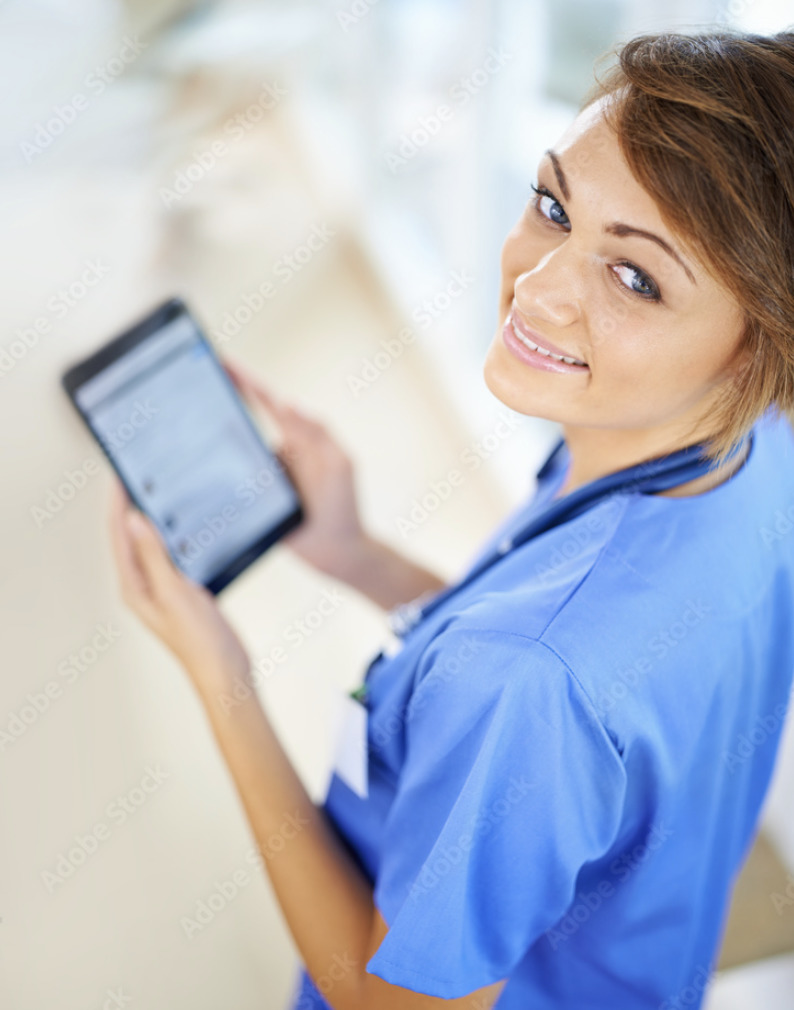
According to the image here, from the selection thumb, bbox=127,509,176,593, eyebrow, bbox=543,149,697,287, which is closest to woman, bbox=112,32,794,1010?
eyebrow, bbox=543,149,697,287

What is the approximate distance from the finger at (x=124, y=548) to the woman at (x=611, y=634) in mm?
219

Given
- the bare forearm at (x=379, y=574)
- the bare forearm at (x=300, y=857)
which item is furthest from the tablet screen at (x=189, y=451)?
the bare forearm at (x=300, y=857)

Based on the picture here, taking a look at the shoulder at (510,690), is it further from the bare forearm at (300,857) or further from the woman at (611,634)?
the bare forearm at (300,857)

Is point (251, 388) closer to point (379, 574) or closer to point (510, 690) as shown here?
point (379, 574)

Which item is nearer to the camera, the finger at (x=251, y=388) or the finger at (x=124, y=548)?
the finger at (x=124, y=548)

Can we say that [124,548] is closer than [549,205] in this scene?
No

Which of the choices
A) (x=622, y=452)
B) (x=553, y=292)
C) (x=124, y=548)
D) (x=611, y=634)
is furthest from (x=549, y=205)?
(x=124, y=548)

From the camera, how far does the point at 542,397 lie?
0.69m

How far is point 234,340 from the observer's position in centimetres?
183

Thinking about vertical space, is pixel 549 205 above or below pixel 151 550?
above

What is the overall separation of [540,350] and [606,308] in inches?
3.0

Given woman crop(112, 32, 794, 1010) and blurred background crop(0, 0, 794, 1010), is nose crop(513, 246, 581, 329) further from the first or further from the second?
blurred background crop(0, 0, 794, 1010)

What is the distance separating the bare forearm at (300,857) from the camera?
2.51ft

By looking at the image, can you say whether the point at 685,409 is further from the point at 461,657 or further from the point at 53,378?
the point at 53,378
